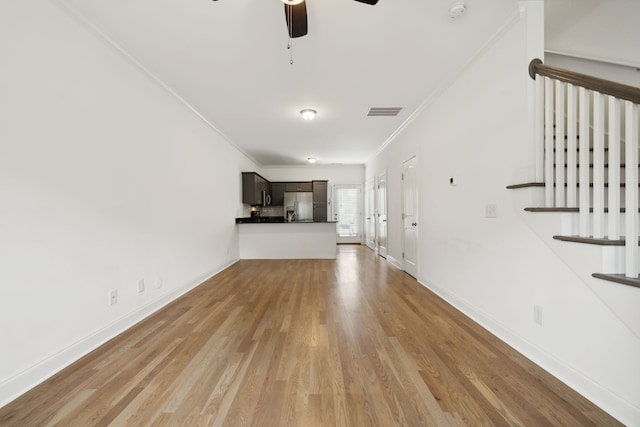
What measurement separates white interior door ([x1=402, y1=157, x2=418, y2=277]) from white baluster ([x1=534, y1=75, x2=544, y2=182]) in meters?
2.24

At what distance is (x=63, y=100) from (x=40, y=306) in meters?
1.47

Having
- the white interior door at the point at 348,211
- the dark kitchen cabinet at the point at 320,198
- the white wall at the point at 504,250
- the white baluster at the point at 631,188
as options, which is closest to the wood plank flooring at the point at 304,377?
the white wall at the point at 504,250

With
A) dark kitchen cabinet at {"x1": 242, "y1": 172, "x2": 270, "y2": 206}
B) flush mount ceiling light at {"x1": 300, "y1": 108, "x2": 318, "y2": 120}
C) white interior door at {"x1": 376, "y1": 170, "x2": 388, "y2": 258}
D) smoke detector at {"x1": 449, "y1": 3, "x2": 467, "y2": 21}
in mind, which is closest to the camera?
smoke detector at {"x1": 449, "y1": 3, "x2": 467, "y2": 21}

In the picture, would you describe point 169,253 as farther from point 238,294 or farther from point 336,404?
point 336,404

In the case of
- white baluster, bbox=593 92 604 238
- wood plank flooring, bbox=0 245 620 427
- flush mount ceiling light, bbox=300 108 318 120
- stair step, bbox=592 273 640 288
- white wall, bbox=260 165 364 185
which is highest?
flush mount ceiling light, bbox=300 108 318 120

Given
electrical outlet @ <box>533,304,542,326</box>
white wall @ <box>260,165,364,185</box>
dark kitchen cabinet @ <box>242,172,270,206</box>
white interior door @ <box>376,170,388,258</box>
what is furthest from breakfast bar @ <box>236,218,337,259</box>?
electrical outlet @ <box>533,304,542,326</box>

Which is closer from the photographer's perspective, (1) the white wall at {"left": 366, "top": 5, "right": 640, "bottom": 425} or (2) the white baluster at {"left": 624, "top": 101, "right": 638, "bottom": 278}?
(2) the white baluster at {"left": 624, "top": 101, "right": 638, "bottom": 278}

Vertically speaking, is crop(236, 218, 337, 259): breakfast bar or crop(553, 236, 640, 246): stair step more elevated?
crop(553, 236, 640, 246): stair step

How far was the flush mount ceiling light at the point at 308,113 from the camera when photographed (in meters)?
3.95

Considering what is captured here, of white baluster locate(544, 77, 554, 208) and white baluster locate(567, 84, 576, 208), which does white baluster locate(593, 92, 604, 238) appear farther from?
white baluster locate(544, 77, 554, 208)

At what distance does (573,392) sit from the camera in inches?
62.4

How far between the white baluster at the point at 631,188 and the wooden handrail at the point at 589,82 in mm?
56

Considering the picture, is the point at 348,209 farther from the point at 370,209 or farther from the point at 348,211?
the point at 370,209

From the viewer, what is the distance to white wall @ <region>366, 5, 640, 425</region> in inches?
58.8
